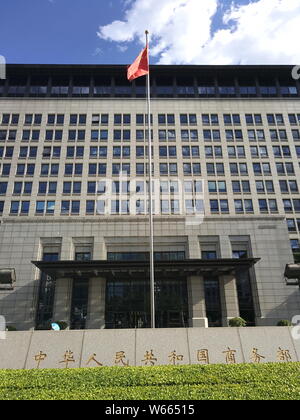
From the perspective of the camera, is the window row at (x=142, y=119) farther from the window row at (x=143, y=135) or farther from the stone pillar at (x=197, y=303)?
the stone pillar at (x=197, y=303)

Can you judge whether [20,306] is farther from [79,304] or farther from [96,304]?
[96,304]

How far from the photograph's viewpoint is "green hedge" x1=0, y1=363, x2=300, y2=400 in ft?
28.6

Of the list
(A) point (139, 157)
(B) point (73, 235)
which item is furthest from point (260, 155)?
(B) point (73, 235)

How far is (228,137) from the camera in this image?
3894cm

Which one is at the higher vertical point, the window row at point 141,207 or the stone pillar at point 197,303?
the window row at point 141,207

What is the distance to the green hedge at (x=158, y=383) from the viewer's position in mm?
8703

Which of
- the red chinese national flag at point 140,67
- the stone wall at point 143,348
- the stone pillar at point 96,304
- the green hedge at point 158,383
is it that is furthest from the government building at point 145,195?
the green hedge at point 158,383

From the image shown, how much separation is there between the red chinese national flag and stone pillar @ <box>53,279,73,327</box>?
21190 millimetres

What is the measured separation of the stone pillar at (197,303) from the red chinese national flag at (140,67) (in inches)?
803


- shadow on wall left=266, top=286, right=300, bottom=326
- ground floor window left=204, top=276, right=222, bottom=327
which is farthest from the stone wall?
shadow on wall left=266, top=286, right=300, bottom=326

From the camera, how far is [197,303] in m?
30.1

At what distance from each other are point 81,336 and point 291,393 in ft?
27.5

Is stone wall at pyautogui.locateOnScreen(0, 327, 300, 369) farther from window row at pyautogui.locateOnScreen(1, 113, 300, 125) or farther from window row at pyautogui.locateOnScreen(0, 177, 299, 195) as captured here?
window row at pyautogui.locateOnScreen(1, 113, 300, 125)
